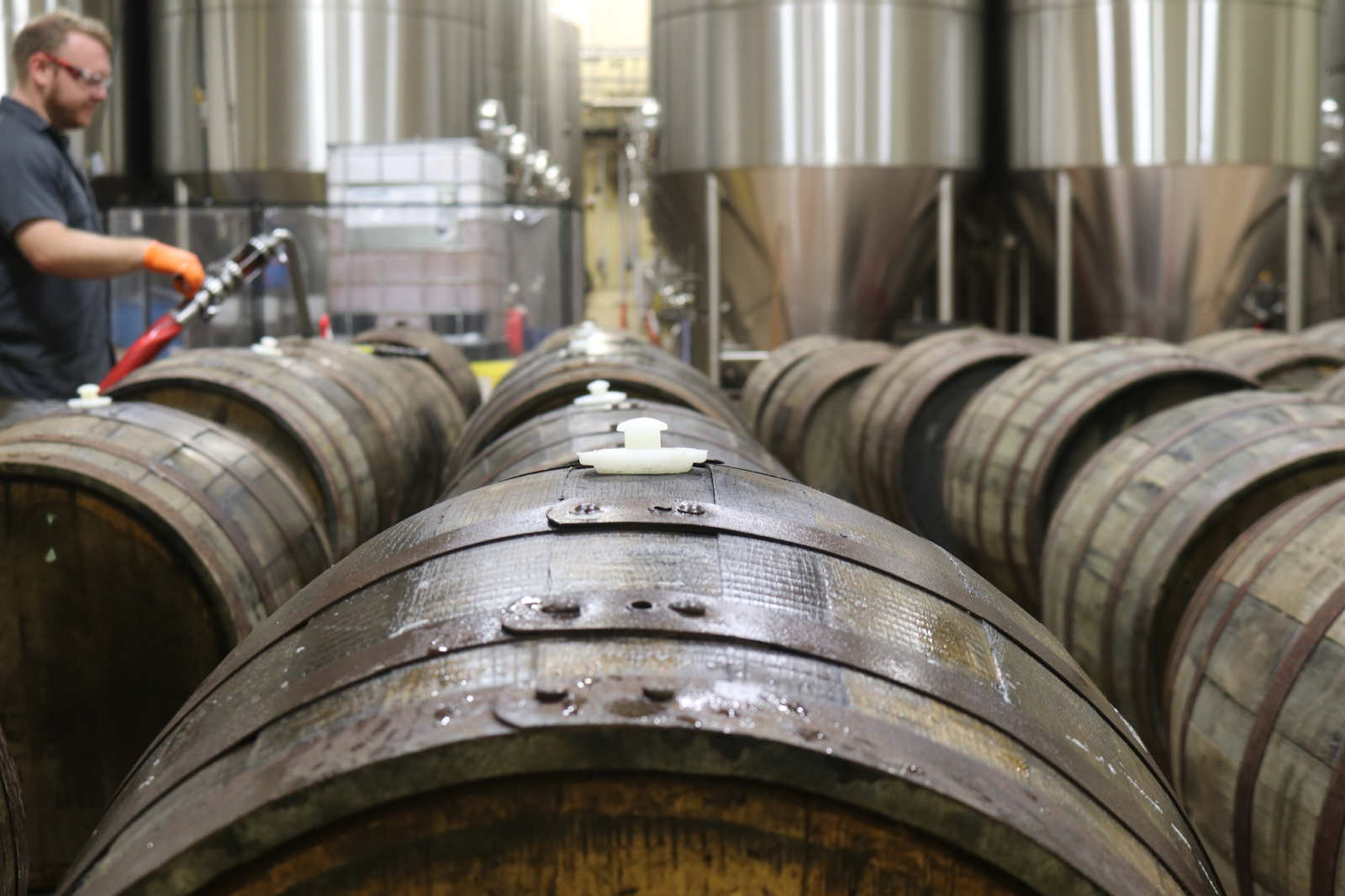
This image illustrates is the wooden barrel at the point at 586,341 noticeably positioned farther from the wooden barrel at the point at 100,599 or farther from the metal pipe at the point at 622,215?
the metal pipe at the point at 622,215

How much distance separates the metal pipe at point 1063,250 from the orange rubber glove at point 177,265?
9.44m

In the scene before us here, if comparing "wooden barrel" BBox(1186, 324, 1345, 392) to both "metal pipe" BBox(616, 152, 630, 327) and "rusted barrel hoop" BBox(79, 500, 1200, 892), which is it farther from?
"metal pipe" BBox(616, 152, 630, 327)

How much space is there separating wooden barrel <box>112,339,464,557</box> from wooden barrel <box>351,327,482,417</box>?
1.95 m

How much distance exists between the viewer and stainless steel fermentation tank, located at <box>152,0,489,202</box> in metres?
14.1

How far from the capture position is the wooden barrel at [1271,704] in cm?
221

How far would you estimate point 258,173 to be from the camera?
14.4 metres

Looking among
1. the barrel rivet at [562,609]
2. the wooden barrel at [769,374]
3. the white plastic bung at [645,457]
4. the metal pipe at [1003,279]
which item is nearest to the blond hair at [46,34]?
the white plastic bung at [645,457]

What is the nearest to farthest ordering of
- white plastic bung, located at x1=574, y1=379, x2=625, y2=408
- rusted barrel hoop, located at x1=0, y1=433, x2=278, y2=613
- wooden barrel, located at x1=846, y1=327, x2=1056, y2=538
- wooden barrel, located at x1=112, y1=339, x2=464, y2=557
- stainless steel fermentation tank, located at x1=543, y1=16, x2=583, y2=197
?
rusted barrel hoop, located at x1=0, y1=433, x2=278, y2=613, white plastic bung, located at x1=574, y1=379, x2=625, y2=408, wooden barrel, located at x1=112, y1=339, x2=464, y2=557, wooden barrel, located at x1=846, y1=327, x2=1056, y2=538, stainless steel fermentation tank, located at x1=543, y1=16, x2=583, y2=197

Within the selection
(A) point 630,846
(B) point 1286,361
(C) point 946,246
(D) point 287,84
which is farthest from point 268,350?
(D) point 287,84

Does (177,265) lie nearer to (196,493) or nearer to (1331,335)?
(196,493)

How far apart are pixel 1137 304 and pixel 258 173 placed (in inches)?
357

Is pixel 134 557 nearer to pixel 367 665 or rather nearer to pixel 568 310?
pixel 367 665

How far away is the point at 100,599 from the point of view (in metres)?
2.79

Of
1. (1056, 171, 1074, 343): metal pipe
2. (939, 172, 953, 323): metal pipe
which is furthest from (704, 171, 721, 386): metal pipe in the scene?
(1056, 171, 1074, 343): metal pipe
